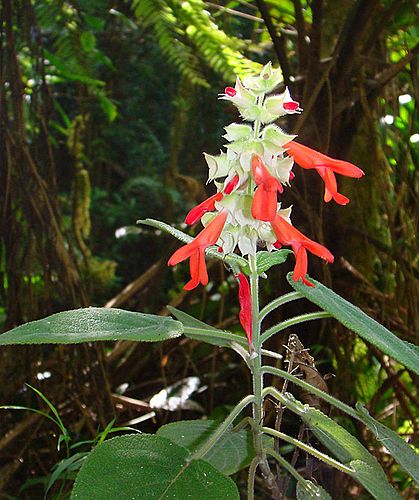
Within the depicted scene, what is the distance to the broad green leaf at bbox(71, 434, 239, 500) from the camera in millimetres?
494

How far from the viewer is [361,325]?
1.79 feet

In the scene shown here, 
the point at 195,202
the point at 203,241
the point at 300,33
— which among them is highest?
the point at 300,33

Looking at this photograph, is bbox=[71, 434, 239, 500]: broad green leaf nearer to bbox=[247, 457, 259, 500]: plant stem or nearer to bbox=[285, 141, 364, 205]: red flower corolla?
bbox=[247, 457, 259, 500]: plant stem

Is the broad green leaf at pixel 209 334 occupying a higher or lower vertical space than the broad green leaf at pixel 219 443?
higher

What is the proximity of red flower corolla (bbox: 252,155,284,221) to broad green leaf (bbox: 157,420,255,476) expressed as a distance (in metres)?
0.26

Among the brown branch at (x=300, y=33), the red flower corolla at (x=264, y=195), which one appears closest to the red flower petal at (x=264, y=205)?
the red flower corolla at (x=264, y=195)

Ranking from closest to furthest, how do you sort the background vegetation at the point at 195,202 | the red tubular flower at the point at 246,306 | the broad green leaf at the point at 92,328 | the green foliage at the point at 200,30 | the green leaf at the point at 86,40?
1. the broad green leaf at the point at 92,328
2. the red tubular flower at the point at 246,306
3. the background vegetation at the point at 195,202
4. the green foliage at the point at 200,30
5. the green leaf at the point at 86,40

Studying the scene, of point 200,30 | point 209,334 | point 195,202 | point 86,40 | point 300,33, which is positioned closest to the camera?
point 209,334

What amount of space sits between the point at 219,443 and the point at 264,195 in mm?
283

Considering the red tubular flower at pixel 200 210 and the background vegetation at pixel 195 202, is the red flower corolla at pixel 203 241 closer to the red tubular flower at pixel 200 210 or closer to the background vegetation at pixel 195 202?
the red tubular flower at pixel 200 210

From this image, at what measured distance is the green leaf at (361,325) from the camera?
1.70 feet

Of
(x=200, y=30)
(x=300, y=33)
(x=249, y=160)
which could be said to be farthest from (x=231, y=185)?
(x=200, y=30)

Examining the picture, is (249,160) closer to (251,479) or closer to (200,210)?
(200,210)

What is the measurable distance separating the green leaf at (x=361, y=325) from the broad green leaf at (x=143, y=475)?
16 centimetres
